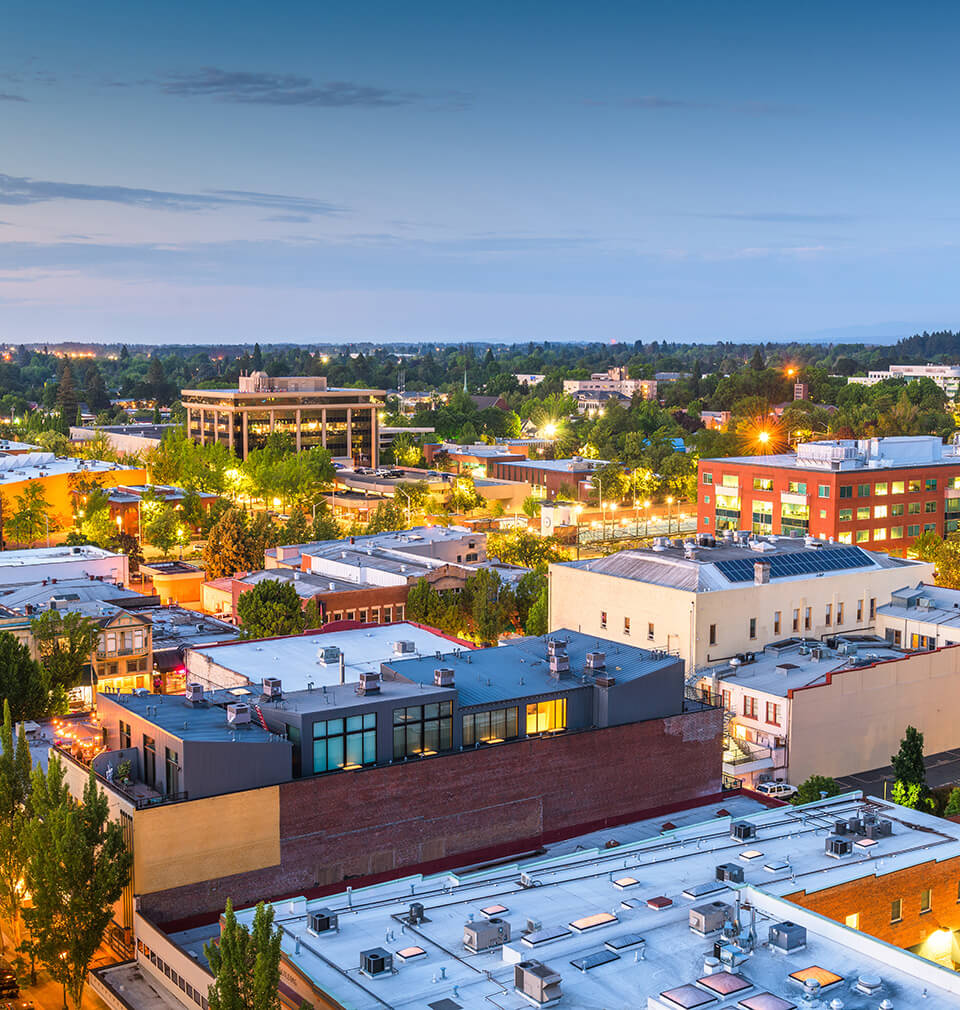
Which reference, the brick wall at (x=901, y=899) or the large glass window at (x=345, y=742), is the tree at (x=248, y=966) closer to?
the large glass window at (x=345, y=742)

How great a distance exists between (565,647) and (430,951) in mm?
20106

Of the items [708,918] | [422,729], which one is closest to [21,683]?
[422,729]

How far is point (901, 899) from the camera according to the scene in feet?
107

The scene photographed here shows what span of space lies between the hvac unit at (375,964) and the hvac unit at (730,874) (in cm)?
910

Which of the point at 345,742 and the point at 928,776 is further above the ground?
the point at 345,742

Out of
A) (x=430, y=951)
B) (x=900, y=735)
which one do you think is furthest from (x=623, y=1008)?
(x=900, y=735)

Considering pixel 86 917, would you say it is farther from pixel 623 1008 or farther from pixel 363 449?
pixel 363 449

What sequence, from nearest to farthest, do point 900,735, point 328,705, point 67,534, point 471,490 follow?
point 328,705 → point 900,735 → point 67,534 → point 471,490

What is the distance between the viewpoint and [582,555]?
10544cm

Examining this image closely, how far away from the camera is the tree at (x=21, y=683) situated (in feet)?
174

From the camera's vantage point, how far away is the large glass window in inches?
1454

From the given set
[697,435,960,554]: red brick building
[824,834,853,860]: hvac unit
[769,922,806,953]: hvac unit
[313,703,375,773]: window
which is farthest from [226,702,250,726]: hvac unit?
[697,435,960,554]: red brick building

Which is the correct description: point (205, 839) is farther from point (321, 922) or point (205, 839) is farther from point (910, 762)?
point (910, 762)

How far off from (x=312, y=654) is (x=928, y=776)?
28575 millimetres
